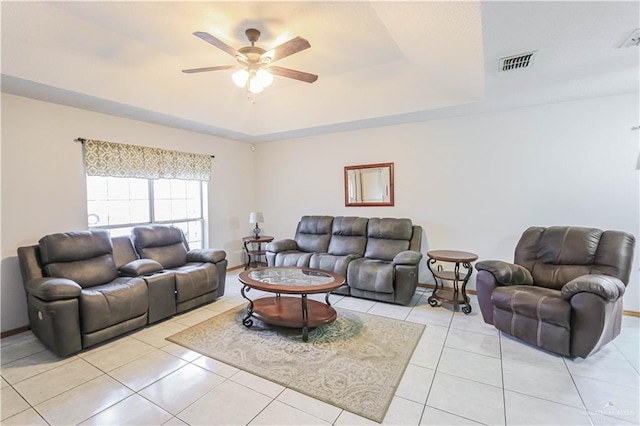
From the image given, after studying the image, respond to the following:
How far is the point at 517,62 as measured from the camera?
2.59 metres

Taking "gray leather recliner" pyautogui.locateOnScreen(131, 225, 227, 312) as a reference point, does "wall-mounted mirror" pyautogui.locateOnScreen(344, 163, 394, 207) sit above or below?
above

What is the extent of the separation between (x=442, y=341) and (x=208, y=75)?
14.0ft

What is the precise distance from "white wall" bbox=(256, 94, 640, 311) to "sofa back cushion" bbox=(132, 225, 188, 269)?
2.42 m

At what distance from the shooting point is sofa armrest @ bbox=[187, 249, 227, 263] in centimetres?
407

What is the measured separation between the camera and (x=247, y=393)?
7.08ft

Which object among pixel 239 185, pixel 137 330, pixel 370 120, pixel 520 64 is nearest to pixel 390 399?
pixel 137 330

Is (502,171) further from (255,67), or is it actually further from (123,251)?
(123,251)

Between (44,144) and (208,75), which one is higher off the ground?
(208,75)

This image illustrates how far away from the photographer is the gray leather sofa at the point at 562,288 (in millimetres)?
2436

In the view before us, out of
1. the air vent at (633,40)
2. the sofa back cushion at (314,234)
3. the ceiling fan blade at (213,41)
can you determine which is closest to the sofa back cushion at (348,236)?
the sofa back cushion at (314,234)

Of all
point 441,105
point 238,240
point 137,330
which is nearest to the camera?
point 137,330

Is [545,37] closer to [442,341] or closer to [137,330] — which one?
[442,341]

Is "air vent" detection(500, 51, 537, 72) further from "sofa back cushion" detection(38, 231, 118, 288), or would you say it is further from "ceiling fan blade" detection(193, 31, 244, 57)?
"sofa back cushion" detection(38, 231, 118, 288)

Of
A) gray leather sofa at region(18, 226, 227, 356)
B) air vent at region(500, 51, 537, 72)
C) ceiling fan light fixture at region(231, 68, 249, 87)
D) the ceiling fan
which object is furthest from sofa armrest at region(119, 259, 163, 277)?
air vent at region(500, 51, 537, 72)
